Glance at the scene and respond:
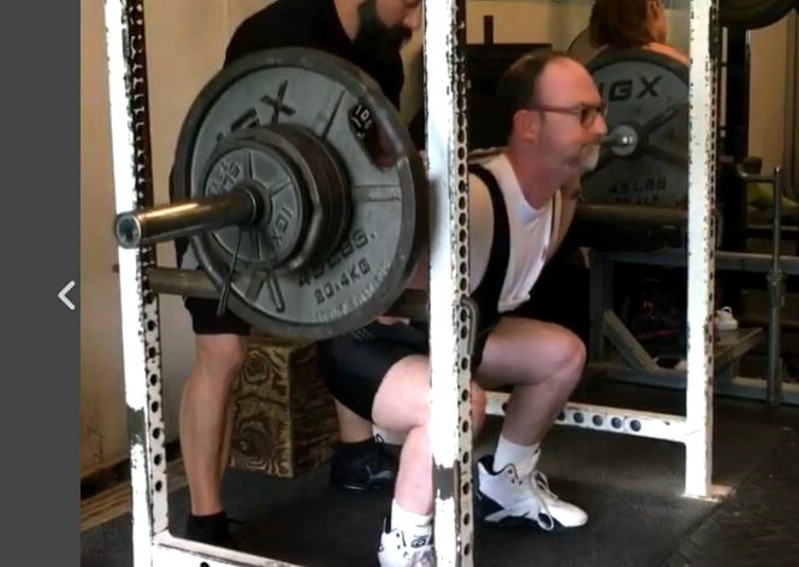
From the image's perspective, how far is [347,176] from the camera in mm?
1814

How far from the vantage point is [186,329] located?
10.5ft

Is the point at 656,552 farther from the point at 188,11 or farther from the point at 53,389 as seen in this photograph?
Answer: the point at 188,11

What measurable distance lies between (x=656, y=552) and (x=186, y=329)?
4.56 ft

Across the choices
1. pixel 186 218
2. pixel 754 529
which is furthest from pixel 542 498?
pixel 186 218

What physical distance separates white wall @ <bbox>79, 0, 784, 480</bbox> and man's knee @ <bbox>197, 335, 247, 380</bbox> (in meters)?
0.58

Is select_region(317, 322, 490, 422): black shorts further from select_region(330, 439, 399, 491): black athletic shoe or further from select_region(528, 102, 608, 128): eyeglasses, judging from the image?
select_region(330, 439, 399, 491): black athletic shoe

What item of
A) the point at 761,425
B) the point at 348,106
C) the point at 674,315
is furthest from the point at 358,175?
the point at 674,315

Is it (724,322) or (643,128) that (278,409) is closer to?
(643,128)

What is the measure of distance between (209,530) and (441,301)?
2.88 ft

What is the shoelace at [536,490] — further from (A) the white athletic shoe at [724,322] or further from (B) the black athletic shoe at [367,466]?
(A) the white athletic shoe at [724,322]

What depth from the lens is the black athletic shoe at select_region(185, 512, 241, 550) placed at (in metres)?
2.42

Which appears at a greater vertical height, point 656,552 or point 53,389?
point 53,389

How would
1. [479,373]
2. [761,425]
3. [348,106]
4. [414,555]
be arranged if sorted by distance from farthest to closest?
[761,425], [479,373], [414,555], [348,106]

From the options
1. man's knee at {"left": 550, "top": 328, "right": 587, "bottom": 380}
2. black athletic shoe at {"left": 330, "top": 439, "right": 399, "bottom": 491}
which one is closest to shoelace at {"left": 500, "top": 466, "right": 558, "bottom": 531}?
man's knee at {"left": 550, "top": 328, "right": 587, "bottom": 380}
